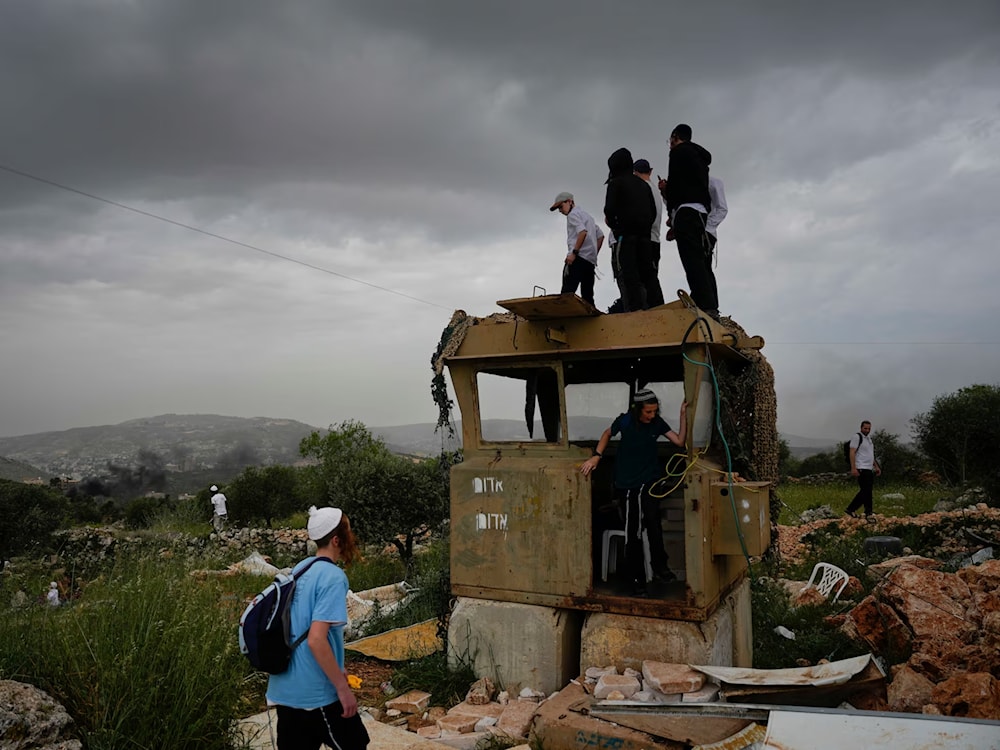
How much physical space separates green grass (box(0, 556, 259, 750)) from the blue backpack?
1329 millimetres

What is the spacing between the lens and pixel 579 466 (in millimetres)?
6051

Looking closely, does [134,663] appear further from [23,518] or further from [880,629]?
[23,518]

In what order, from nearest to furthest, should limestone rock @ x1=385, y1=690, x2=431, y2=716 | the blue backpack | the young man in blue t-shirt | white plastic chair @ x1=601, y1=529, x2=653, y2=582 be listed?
the blue backpack → the young man in blue t-shirt → limestone rock @ x1=385, y1=690, x2=431, y2=716 → white plastic chair @ x1=601, y1=529, x2=653, y2=582

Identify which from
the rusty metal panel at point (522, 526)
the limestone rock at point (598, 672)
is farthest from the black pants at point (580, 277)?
the limestone rock at point (598, 672)

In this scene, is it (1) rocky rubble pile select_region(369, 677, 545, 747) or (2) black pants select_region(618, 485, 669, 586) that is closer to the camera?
(1) rocky rubble pile select_region(369, 677, 545, 747)

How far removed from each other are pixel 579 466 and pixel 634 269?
2122 millimetres

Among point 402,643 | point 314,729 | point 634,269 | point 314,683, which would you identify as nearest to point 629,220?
point 634,269

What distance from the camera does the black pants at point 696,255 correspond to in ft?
22.6

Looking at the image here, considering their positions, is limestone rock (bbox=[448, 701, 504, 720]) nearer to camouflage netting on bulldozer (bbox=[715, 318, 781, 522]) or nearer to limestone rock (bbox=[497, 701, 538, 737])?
limestone rock (bbox=[497, 701, 538, 737])

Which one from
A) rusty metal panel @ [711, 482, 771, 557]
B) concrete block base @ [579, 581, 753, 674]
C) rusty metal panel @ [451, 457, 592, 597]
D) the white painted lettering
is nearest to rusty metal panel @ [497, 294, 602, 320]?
rusty metal panel @ [451, 457, 592, 597]

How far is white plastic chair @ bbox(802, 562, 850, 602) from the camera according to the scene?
897 cm

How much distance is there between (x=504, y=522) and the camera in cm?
632

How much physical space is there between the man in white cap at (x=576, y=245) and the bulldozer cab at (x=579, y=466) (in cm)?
103

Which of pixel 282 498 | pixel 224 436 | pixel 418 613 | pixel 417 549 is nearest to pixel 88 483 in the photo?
pixel 282 498
